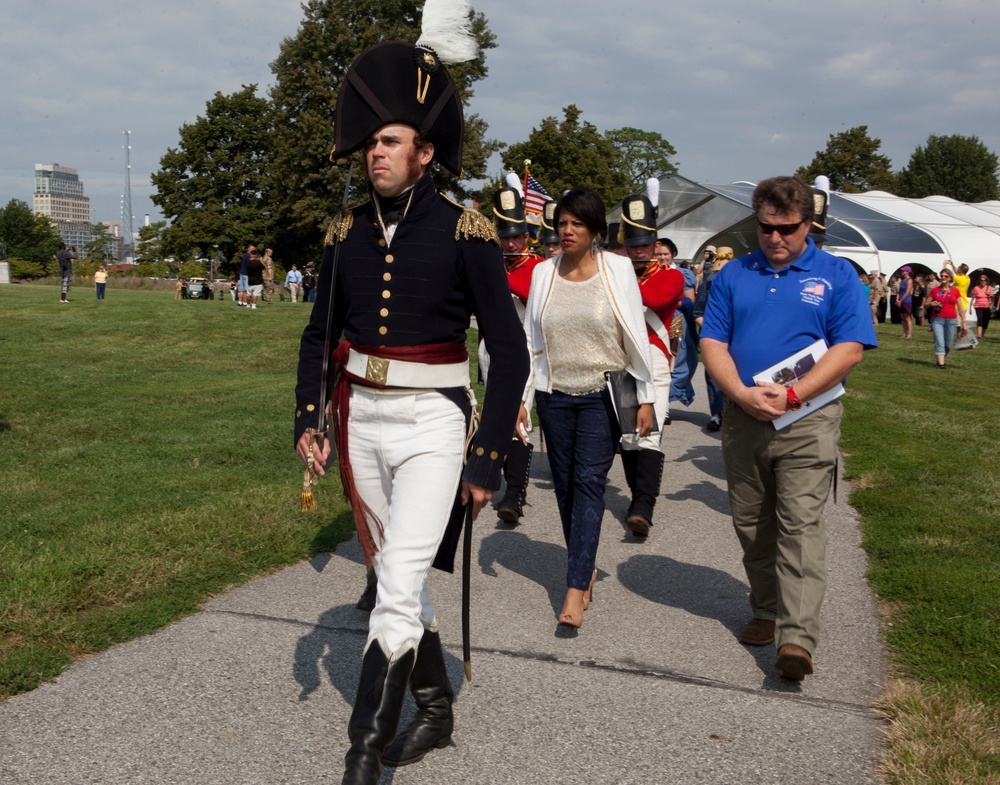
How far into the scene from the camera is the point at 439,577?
6.06 meters

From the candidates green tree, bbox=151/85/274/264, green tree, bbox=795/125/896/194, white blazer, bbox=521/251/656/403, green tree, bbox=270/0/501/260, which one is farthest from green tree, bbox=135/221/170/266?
white blazer, bbox=521/251/656/403

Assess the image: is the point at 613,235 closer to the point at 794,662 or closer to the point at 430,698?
the point at 794,662

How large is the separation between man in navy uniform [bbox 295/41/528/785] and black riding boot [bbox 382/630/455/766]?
0.07 feet

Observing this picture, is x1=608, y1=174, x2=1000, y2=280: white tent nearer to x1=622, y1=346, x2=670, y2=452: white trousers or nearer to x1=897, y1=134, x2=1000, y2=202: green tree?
x1=622, y1=346, x2=670, y2=452: white trousers

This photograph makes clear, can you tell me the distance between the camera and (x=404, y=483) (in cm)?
343

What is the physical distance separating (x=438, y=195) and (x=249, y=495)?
4.35 m

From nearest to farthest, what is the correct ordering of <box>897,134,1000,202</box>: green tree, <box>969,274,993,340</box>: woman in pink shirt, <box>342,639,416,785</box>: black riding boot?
<box>342,639,416,785</box>: black riding boot → <box>969,274,993,340</box>: woman in pink shirt → <box>897,134,1000,202</box>: green tree

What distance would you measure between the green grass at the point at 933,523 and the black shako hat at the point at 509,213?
3.50 meters

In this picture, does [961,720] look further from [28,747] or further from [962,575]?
[28,747]

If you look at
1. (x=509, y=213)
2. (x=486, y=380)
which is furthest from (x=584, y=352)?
(x=509, y=213)

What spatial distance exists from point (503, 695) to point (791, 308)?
6.82 ft

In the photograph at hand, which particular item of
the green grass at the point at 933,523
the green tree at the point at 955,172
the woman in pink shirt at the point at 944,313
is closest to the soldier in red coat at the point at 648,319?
the green grass at the point at 933,523

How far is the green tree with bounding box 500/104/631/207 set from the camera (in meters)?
61.5

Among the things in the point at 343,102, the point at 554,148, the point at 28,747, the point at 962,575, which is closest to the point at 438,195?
the point at 343,102
